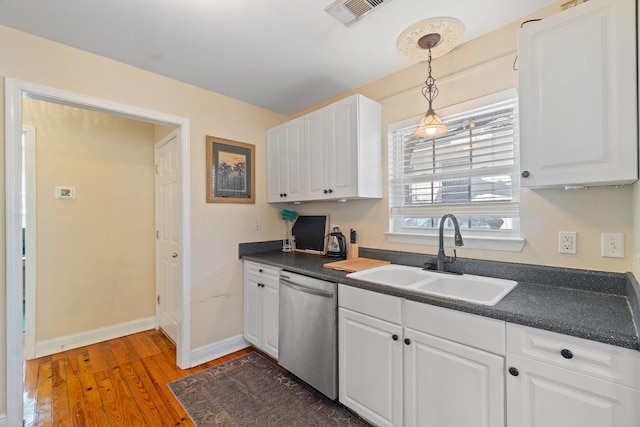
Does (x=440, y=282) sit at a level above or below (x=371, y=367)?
above

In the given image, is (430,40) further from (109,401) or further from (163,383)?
(109,401)

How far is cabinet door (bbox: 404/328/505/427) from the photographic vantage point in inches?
46.3

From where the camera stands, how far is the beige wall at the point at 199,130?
1.77m

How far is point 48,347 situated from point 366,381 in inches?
118

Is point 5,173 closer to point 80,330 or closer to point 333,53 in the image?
point 80,330

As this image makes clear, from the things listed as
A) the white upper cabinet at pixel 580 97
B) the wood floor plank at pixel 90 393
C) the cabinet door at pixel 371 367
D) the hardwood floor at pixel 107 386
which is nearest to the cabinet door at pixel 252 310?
the hardwood floor at pixel 107 386

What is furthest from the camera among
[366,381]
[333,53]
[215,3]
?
[333,53]

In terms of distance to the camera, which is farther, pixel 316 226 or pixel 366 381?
pixel 316 226

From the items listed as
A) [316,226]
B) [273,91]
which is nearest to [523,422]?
[316,226]

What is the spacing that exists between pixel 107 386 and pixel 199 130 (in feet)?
7.12

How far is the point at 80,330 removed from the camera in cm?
281

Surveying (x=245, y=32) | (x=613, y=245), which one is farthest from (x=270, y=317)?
(x=613, y=245)

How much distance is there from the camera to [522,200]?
164cm

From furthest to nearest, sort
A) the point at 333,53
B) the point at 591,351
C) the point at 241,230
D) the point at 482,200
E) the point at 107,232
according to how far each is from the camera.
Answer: the point at 107,232
the point at 241,230
the point at 333,53
the point at 482,200
the point at 591,351
